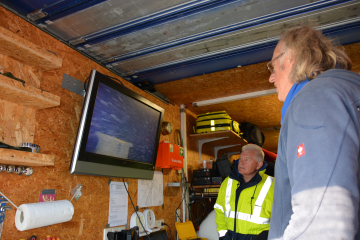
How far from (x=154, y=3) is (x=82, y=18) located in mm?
547

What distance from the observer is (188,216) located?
3871 millimetres

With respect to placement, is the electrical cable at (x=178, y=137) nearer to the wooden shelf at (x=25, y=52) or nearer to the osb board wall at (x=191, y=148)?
the osb board wall at (x=191, y=148)

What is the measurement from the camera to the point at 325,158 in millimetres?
729

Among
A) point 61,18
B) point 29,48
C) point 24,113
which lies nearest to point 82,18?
point 61,18

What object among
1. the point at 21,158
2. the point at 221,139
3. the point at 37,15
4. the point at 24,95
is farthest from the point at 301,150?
the point at 221,139

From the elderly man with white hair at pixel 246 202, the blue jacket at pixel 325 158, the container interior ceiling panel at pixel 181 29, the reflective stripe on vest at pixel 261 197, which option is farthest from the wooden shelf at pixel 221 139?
the blue jacket at pixel 325 158

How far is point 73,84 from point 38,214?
1.07 m

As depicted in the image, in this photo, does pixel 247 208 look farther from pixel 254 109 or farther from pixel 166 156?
pixel 254 109

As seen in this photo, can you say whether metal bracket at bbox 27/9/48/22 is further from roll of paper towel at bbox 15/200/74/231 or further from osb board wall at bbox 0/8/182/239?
roll of paper towel at bbox 15/200/74/231

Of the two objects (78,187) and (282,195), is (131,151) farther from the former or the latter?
(282,195)

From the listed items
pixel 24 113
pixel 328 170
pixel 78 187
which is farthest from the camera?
pixel 78 187

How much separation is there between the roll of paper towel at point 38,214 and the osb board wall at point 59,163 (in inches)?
3.5

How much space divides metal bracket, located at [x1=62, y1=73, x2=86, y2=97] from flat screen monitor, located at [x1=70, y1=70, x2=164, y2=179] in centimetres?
25

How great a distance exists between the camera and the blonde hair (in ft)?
3.31
